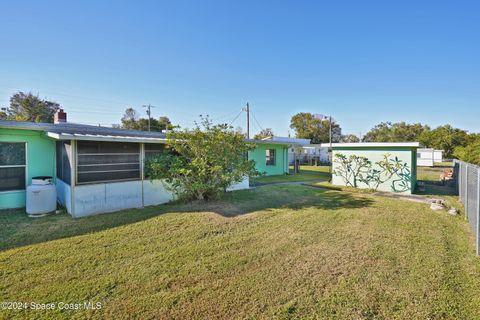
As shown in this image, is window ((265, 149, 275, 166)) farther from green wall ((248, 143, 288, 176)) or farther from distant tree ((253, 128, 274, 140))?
distant tree ((253, 128, 274, 140))

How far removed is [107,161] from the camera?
6.90 meters

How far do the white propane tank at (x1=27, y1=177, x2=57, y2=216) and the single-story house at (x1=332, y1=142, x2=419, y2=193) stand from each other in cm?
A: 1190

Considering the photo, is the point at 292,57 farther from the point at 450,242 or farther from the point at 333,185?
the point at 450,242

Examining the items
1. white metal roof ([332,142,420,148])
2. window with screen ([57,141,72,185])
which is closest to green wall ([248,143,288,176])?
white metal roof ([332,142,420,148])

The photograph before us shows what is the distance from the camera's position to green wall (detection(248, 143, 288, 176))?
1577 cm

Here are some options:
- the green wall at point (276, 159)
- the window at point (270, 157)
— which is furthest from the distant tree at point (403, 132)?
the window at point (270, 157)

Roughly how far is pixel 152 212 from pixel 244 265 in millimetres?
4009

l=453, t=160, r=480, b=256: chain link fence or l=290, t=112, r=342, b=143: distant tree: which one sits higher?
l=290, t=112, r=342, b=143: distant tree

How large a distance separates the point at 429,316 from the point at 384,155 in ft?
30.2

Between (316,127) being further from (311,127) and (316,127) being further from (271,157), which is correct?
(271,157)

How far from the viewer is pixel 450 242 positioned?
15.0 ft

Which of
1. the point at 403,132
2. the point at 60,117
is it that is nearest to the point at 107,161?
the point at 60,117

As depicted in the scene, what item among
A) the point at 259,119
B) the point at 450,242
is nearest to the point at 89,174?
the point at 450,242

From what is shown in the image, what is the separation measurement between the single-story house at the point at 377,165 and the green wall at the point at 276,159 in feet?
17.1
